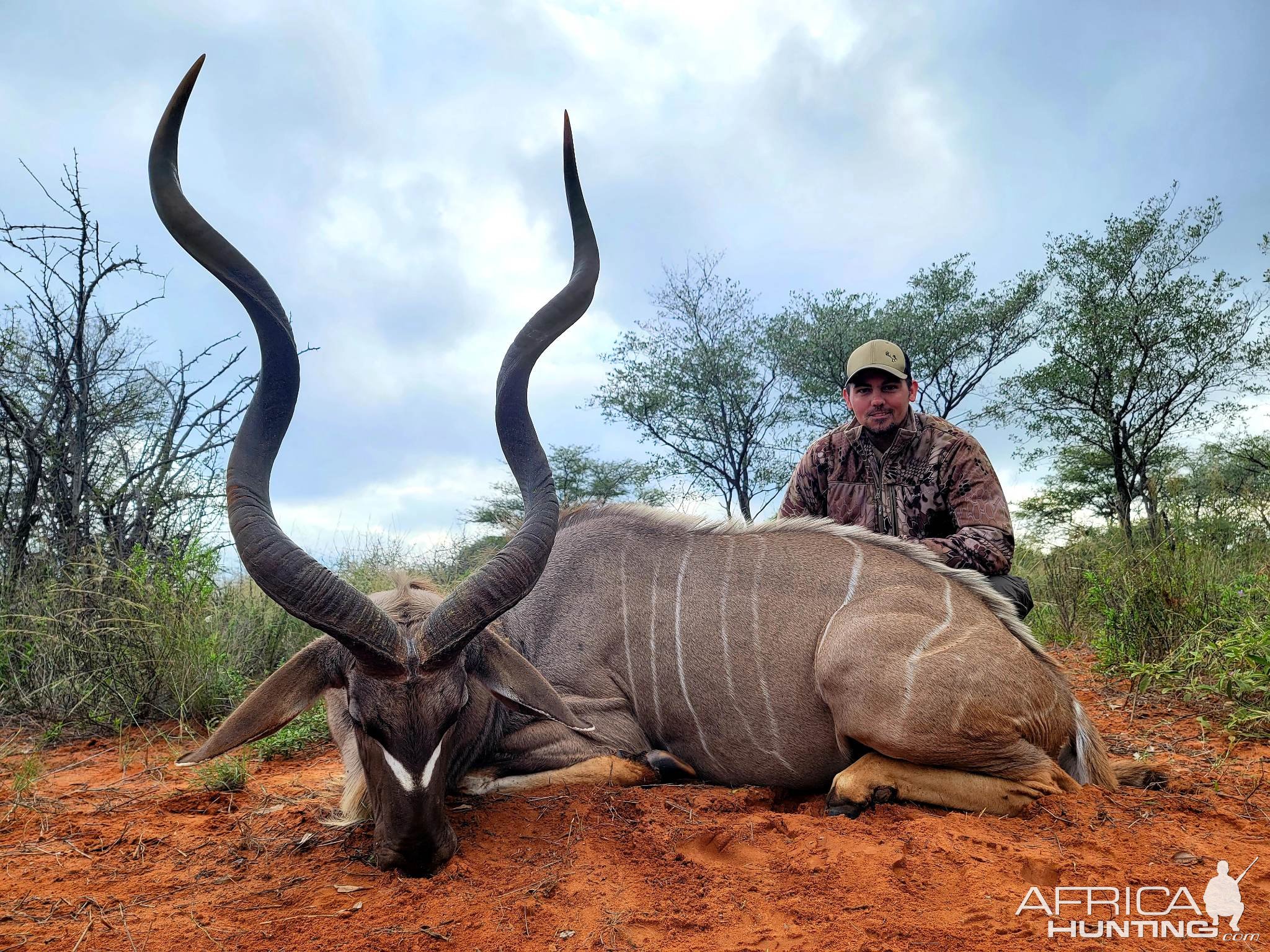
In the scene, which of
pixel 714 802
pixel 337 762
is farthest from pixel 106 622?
pixel 714 802

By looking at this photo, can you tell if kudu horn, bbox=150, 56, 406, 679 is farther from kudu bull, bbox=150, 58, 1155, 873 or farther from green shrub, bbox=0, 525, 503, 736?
green shrub, bbox=0, 525, 503, 736

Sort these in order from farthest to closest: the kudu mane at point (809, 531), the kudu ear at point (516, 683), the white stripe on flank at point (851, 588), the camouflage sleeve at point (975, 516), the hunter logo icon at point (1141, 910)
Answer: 1. the camouflage sleeve at point (975, 516)
2. the kudu mane at point (809, 531)
3. the white stripe on flank at point (851, 588)
4. the kudu ear at point (516, 683)
5. the hunter logo icon at point (1141, 910)

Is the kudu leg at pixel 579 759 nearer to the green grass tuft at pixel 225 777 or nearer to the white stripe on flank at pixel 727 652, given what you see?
the white stripe on flank at pixel 727 652

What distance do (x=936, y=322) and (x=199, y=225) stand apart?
18679 mm

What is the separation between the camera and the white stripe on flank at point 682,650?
3.42 m

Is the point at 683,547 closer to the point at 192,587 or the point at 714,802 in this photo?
the point at 714,802

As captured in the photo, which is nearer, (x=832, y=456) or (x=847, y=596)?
(x=847, y=596)

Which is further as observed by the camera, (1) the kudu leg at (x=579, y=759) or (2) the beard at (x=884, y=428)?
(2) the beard at (x=884, y=428)

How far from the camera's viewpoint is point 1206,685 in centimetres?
414

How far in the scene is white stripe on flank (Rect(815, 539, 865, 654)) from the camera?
324 cm

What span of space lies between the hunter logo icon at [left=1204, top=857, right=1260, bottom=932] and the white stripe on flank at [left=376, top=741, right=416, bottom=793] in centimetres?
215

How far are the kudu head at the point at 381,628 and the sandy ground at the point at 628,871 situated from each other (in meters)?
0.28

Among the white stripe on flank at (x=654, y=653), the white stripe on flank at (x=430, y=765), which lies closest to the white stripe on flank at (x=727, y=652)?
the white stripe on flank at (x=654, y=653)

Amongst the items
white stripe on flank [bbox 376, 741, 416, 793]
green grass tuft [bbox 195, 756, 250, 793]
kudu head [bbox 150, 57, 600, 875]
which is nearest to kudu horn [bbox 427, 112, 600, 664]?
kudu head [bbox 150, 57, 600, 875]
